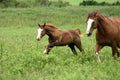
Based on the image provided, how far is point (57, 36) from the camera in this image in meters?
13.7

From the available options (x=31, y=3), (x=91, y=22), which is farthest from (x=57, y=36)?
(x=31, y=3)

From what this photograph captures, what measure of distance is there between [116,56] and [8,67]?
3.75 metres

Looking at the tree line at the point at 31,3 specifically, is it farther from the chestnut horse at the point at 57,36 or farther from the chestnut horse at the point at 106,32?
the chestnut horse at the point at 106,32

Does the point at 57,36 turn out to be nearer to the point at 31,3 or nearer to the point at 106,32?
the point at 106,32

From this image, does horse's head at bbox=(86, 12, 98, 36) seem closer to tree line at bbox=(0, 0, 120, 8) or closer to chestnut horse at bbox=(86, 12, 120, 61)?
chestnut horse at bbox=(86, 12, 120, 61)

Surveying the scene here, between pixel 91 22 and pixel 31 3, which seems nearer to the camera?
pixel 91 22

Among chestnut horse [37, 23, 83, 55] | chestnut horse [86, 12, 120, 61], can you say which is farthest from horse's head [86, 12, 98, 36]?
chestnut horse [37, 23, 83, 55]

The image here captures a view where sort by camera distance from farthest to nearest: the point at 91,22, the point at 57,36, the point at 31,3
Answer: the point at 31,3 → the point at 57,36 → the point at 91,22

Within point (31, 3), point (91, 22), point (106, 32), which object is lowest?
point (31, 3)

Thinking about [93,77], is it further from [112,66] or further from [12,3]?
[12,3]

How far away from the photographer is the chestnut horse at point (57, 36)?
13.3m

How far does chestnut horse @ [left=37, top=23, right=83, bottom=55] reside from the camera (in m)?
13.3

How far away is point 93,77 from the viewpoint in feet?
31.9

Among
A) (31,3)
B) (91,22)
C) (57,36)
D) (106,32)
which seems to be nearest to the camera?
(91,22)
